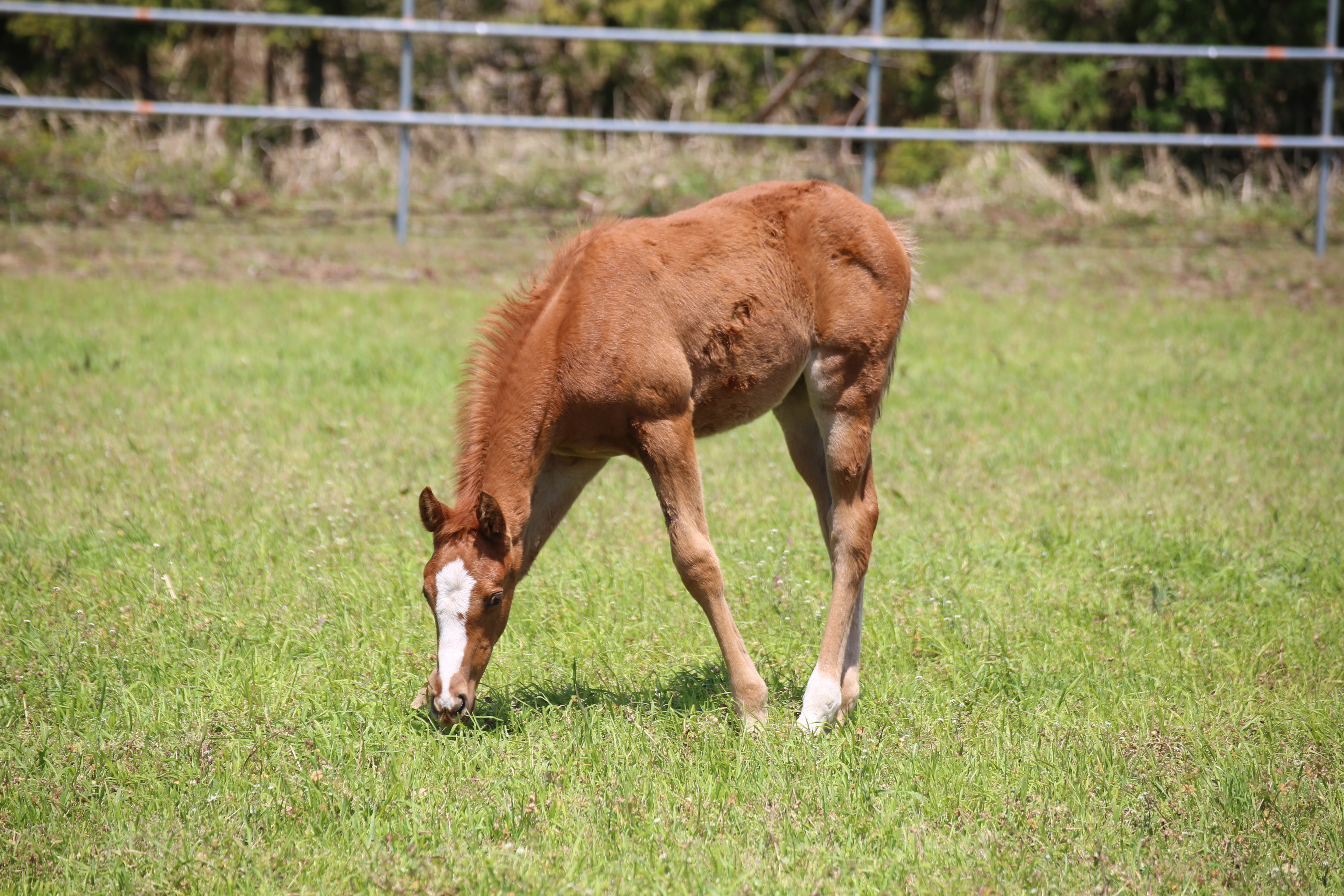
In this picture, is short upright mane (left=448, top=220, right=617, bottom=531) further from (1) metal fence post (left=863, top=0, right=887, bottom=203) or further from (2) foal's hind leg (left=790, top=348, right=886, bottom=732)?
(1) metal fence post (left=863, top=0, right=887, bottom=203)

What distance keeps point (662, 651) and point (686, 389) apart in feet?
3.91

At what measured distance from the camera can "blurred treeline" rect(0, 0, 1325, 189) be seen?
546 inches

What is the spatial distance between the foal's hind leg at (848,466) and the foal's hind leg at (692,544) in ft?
1.26

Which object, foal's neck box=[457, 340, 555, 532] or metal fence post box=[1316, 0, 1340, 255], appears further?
metal fence post box=[1316, 0, 1340, 255]

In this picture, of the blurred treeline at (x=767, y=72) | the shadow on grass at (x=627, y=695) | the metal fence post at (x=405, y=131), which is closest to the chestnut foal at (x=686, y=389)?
the shadow on grass at (x=627, y=695)

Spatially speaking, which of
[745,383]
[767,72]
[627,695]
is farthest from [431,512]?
[767,72]

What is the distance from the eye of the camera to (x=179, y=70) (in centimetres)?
1534

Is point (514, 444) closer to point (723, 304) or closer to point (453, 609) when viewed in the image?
point (453, 609)

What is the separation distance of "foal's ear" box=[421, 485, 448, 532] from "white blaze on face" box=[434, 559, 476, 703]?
0.54 feet

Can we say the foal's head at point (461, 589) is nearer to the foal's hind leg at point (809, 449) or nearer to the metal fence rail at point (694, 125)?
the foal's hind leg at point (809, 449)

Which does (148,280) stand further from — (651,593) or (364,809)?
(364,809)

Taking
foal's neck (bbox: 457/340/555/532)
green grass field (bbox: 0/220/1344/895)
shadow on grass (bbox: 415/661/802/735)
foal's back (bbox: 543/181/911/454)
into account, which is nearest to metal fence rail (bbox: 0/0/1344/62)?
green grass field (bbox: 0/220/1344/895)

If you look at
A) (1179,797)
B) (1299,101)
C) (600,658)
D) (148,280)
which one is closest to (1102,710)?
(1179,797)

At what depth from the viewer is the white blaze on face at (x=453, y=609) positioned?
3.80 metres
